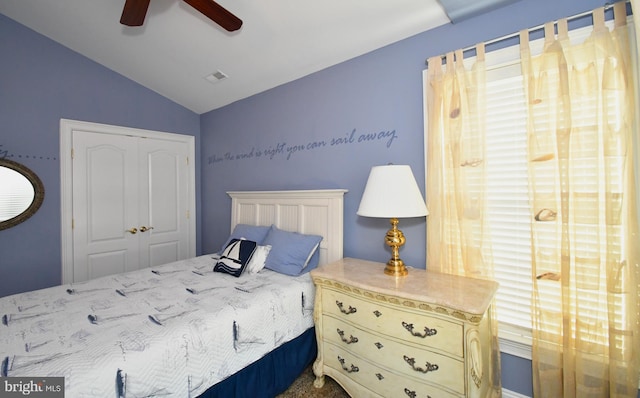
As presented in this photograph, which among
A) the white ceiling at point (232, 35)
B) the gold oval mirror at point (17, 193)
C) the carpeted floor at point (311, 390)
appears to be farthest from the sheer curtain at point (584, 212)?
the gold oval mirror at point (17, 193)

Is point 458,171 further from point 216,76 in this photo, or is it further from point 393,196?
point 216,76

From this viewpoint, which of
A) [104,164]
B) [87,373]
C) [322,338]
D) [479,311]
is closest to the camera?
[87,373]

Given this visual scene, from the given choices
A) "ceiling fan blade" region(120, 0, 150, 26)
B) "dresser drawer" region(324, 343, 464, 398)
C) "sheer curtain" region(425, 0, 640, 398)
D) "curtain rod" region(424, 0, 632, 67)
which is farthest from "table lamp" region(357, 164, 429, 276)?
"ceiling fan blade" region(120, 0, 150, 26)

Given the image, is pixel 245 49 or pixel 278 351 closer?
pixel 278 351

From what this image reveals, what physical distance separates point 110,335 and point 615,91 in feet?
8.45

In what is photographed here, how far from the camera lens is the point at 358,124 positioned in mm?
2180

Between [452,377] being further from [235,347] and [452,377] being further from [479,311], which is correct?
[235,347]

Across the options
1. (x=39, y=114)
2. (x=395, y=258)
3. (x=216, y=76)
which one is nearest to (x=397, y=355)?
(x=395, y=258)

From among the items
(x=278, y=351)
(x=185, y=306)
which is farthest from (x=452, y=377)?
(x=185, y=306)

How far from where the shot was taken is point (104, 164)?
9.68 ft

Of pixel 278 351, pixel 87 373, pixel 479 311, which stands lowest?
pixel 278 351

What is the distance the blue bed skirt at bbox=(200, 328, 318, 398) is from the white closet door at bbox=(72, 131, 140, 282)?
2.38 metres

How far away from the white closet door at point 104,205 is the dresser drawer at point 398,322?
2.64 meters

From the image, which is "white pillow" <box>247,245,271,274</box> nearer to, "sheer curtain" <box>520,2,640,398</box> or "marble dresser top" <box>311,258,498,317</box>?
"marble dresser top" <box>311,258,498,317</box>
